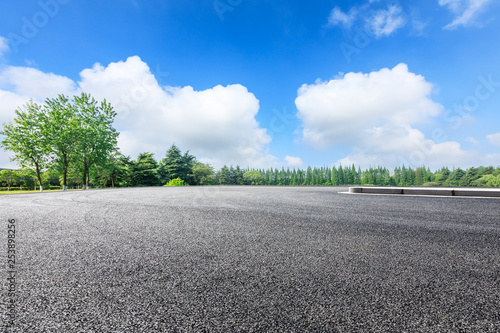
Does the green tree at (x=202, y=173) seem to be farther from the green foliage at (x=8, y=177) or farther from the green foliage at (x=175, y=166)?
the green foliage at (x=8, y=177)

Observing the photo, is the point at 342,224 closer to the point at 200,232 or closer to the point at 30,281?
the point at 200,232

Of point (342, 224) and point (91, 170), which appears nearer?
point (342, 224)

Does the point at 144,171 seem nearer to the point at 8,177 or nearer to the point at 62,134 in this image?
the point at 62,134

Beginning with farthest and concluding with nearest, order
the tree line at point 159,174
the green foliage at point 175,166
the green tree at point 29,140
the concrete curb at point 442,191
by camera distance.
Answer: the green foliage at point 175,166
the tree line at point 159,174
the green tree at point 29,140
the concrete curb at point 442,191

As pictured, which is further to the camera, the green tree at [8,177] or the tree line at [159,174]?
the green tree at [8,177]

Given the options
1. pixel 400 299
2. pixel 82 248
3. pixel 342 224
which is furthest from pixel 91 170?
pixel 400 299

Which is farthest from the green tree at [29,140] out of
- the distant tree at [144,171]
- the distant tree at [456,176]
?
the distant tree at [456,176]

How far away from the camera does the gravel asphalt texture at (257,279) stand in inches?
77.7

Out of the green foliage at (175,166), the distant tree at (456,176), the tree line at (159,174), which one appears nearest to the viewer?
the tree line at (159,174)

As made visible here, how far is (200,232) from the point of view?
16.5ft

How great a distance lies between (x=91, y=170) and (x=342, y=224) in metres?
35.1

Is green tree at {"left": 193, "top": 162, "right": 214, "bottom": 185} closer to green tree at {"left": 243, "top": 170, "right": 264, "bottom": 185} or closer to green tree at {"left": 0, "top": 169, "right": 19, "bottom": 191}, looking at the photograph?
green tree at {"left": 243, "top": 170, "right": 264, "bottom": 185}

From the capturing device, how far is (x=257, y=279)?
2746mm

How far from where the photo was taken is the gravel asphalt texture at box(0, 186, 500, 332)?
1.97 meters
